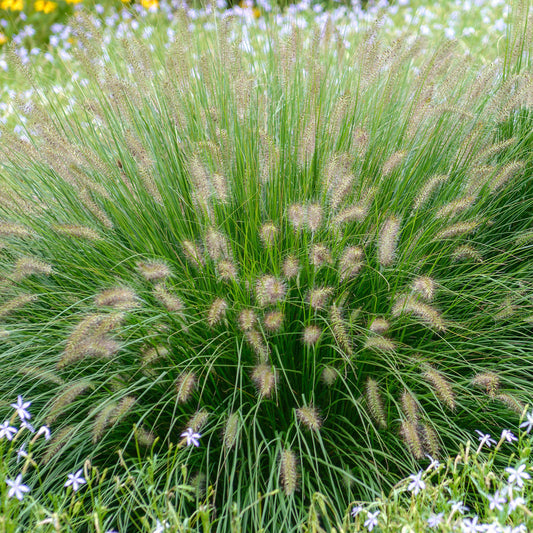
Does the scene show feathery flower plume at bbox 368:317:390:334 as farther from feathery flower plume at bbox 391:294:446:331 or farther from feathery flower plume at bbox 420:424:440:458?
feathery flower plume at bbox 420:424:440:458

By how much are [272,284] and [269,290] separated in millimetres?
26

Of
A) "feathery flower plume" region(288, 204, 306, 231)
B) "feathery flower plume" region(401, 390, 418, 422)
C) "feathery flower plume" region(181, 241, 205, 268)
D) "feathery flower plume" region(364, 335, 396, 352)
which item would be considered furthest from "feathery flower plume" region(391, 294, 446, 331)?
"feathery flower plume" region(181, 241, 205, 268)

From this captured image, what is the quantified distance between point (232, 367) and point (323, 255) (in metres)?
0.65

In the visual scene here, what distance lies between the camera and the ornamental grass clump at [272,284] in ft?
8.13

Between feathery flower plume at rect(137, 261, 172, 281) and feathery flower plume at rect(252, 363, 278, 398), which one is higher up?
feathery flower plume at rect(137, 261, 172, 281)

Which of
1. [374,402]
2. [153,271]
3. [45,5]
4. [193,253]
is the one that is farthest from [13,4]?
[374,402]

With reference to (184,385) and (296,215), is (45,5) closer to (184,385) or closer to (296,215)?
(296,215)

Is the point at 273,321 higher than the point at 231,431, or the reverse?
the point at 273,321

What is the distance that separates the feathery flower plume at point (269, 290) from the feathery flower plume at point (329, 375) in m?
0.37

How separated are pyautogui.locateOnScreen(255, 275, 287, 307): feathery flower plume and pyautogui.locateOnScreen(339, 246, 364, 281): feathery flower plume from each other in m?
0.26

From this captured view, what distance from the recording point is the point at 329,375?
8.38ft

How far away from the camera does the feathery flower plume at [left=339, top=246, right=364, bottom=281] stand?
2465 mm

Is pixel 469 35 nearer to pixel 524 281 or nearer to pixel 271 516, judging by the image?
pixel 524 281

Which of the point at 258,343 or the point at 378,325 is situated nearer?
the point at 258,343
